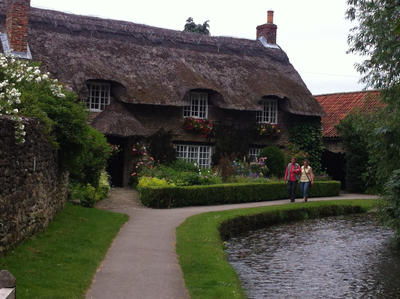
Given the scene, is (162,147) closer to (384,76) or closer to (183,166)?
(183,166)

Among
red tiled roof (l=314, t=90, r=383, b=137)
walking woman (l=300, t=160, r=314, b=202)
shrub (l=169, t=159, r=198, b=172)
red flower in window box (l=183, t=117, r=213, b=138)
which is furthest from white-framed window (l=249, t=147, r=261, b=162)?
walking woman (l=300, t=160, r=314, b=202)

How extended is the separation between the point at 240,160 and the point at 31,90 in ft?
46.0

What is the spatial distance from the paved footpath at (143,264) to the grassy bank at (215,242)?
23 centimetres

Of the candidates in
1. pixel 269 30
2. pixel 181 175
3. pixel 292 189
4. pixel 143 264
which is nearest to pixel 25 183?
pixel 143 264

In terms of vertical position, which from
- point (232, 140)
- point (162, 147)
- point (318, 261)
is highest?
point (232, 140)

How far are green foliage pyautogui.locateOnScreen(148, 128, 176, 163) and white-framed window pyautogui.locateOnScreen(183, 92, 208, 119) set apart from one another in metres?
1.73

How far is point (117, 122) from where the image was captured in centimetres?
2192

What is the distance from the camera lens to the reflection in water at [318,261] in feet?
29.5

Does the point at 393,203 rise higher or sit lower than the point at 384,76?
lower

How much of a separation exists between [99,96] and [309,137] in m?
10.8

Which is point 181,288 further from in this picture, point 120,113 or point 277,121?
point 277,121

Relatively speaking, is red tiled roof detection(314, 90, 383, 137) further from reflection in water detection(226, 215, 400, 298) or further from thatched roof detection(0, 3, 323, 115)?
reflection in water detection(226, 215, 400, 298)

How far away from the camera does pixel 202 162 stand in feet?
82.8

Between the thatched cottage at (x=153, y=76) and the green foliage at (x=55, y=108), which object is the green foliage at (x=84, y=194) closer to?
the green foliage at (x=55, y=108)
